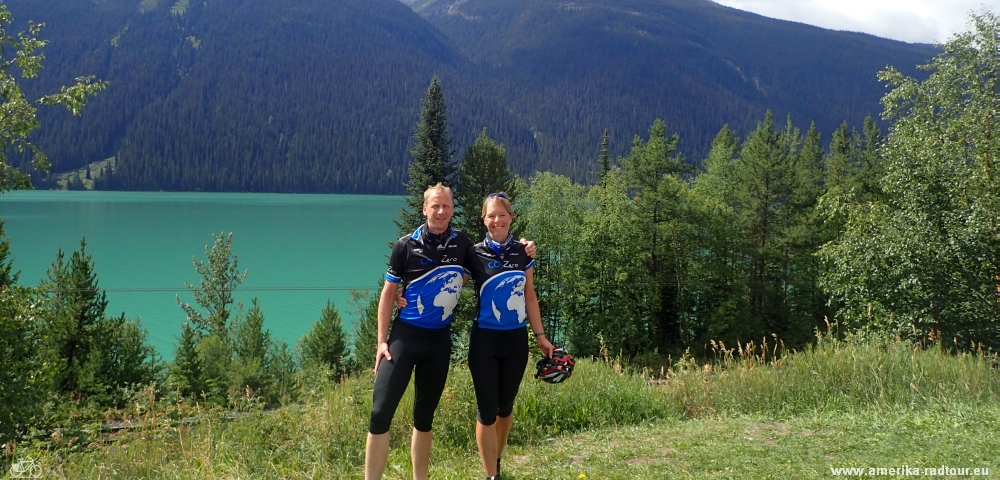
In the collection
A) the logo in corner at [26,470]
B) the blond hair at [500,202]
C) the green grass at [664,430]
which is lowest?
the logo in corner at [26,470]

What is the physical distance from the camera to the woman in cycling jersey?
3.63 metres

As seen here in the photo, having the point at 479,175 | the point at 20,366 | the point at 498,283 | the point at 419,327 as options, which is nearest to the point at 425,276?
the point at 419,327

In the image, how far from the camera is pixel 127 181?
190125mm

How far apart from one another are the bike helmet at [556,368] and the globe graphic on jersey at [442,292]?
0.81 meters

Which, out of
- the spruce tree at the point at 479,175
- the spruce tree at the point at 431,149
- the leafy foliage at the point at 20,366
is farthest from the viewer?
the spruce tree at the point at 479,175

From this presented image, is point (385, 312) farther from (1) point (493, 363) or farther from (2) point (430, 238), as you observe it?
(1) point (493, 363)

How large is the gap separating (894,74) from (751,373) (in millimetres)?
12165

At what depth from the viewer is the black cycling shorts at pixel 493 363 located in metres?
3.64

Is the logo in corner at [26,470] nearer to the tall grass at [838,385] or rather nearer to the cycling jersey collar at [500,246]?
the cycling jersey collar at [500,246]

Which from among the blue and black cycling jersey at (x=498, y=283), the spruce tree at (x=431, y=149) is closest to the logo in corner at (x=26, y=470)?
the blue and black cycling jersey at (x=498, y=283)

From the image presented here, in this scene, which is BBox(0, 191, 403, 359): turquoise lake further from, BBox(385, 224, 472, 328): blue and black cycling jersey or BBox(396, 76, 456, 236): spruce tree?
BBox(385, 224, 472, 328): blue and black cycling jersey

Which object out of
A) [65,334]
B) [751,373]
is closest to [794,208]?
[751,373]

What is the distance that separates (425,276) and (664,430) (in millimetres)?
2518

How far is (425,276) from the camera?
137 inches
